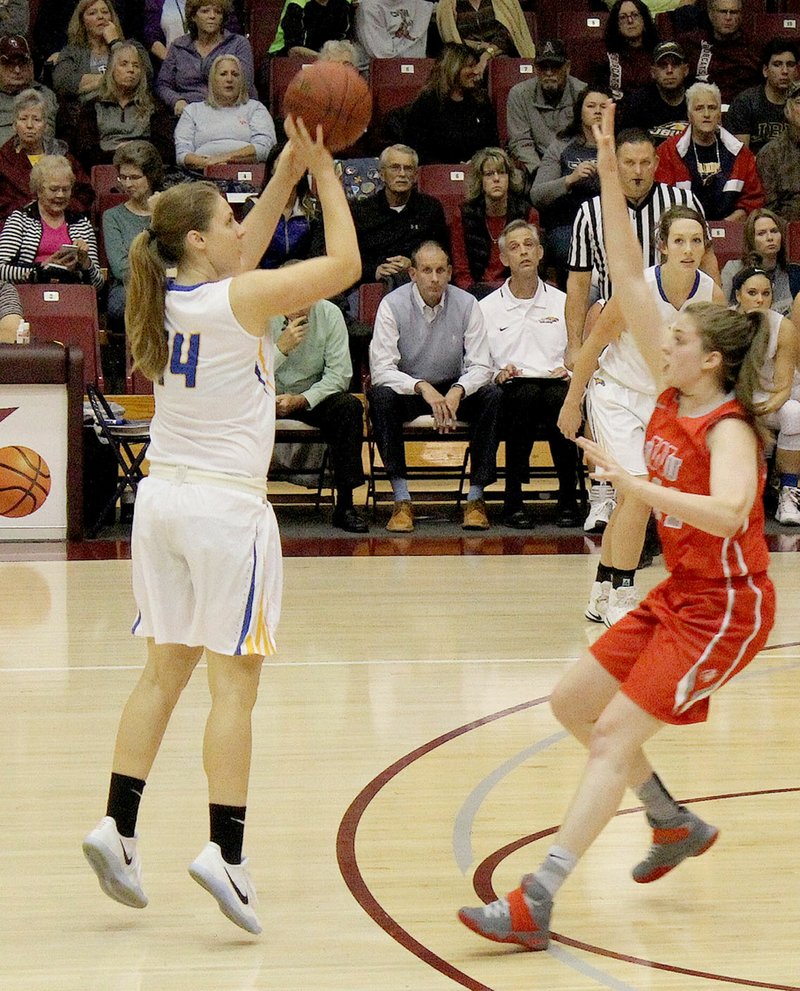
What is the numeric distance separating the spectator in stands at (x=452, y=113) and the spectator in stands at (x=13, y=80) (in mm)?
2650

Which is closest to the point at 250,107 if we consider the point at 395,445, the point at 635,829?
the point at 395,445

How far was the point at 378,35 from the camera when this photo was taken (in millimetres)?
11727

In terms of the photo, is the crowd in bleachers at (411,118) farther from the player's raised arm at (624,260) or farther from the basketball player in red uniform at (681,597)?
the basketball player in red uniform at (681,597)

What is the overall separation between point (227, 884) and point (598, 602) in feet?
11.2

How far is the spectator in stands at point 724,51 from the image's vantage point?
1169cm

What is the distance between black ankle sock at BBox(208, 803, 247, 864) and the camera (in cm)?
323

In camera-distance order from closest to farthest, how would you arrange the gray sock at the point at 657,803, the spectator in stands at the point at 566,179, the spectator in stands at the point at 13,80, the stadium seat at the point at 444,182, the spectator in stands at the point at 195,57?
the gray sock at the point at 657,803, the spectator in stands at the point at 566,179, the stadium seat at the point at 444,182, the spectator in stands at the point at 13,80, the spectator in stands at the point at 195,57

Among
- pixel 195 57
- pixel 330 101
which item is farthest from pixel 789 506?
pixel 330 101

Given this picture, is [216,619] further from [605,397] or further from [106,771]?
[605,397]

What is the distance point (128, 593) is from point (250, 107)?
4916 millimetres

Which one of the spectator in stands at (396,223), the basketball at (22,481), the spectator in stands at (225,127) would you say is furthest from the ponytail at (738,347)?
the spectator in stands at (225,127)

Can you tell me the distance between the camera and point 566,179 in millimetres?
9938

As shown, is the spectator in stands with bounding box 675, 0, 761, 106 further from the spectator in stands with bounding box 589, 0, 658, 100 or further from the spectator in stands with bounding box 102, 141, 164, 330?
the spectator in stands with bounding box 102, 141, 164, 330

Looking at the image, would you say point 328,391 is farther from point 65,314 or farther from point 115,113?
point 115,113
